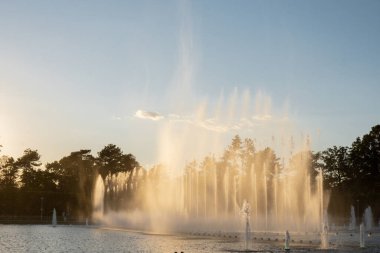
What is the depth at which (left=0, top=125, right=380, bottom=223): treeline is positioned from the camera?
110062mm

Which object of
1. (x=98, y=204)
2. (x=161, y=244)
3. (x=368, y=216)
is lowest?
(x=161, y=244)

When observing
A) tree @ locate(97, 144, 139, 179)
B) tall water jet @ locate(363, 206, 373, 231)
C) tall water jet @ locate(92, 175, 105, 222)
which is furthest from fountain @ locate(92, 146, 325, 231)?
tree @ locate(97, 144, 139, 179)

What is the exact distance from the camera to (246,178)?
372 feet

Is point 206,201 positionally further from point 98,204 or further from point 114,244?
point 114,244

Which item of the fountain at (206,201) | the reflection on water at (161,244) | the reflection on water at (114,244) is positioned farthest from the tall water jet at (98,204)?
the reflection on water at (161,244)

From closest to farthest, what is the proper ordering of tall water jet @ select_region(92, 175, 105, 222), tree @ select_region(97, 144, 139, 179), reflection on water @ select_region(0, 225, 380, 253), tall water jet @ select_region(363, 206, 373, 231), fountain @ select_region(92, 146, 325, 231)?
reflection on water @ select_region(0, 225, 380, 253) → fountain @ select_region(92, 146, 325, 231) → tall water jet @ select_region(363, 206, 373, 231) → tall water jet @ select_region(92, 175, 105, 222) → tree @ select_region(97, 144, 139, 179)

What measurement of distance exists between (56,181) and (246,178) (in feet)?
172

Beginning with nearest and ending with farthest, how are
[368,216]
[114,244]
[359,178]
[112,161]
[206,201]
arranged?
[114,244] < [206,201] < [368,216] < [359,178] < [112,161]

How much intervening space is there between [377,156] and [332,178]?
43.1ft

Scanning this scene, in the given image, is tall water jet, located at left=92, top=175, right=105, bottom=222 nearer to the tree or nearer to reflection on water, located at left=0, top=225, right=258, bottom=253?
the tree

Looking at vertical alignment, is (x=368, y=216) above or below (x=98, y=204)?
below

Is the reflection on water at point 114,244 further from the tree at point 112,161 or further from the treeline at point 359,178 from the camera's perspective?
the tree at point 112,161

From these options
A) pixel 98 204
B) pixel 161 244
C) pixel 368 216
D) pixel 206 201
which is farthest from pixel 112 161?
pixel 161 244

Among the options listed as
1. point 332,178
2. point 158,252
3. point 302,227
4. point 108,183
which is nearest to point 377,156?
point 332,178
